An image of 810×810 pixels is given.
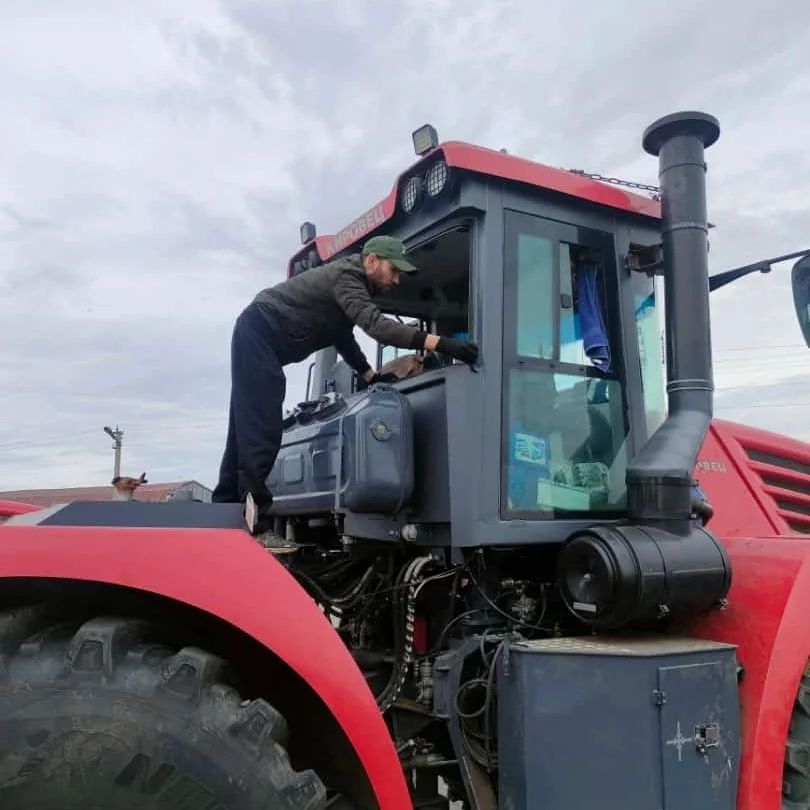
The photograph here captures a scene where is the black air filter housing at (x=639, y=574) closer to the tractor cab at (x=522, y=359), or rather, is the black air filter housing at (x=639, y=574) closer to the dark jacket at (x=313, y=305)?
the tractor cab at (x=522, y=359)

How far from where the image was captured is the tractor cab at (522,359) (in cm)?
303

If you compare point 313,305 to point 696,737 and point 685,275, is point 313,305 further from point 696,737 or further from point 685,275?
point 696,737

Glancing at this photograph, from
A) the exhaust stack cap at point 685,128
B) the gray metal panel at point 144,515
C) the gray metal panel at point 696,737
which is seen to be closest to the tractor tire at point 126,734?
the gray metal panel at point 144,515

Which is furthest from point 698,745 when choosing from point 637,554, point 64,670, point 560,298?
point 64,670

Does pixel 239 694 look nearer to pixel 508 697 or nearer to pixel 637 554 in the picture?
pixel 508 697

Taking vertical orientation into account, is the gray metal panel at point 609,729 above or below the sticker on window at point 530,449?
below

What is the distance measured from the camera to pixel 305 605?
7.29 ft

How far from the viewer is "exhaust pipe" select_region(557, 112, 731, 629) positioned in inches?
109

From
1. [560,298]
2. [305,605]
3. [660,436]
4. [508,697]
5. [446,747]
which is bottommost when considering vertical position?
[446,747]

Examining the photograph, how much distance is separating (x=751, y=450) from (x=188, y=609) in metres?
3.04

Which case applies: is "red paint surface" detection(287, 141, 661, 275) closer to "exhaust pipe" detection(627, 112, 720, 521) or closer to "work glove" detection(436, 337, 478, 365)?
"exhaust pipe" detection(627, 112, 720, 521)

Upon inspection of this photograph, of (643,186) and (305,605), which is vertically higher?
(643,186)

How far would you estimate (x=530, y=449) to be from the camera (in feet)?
10.2

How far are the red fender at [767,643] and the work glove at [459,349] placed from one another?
4.53ft
